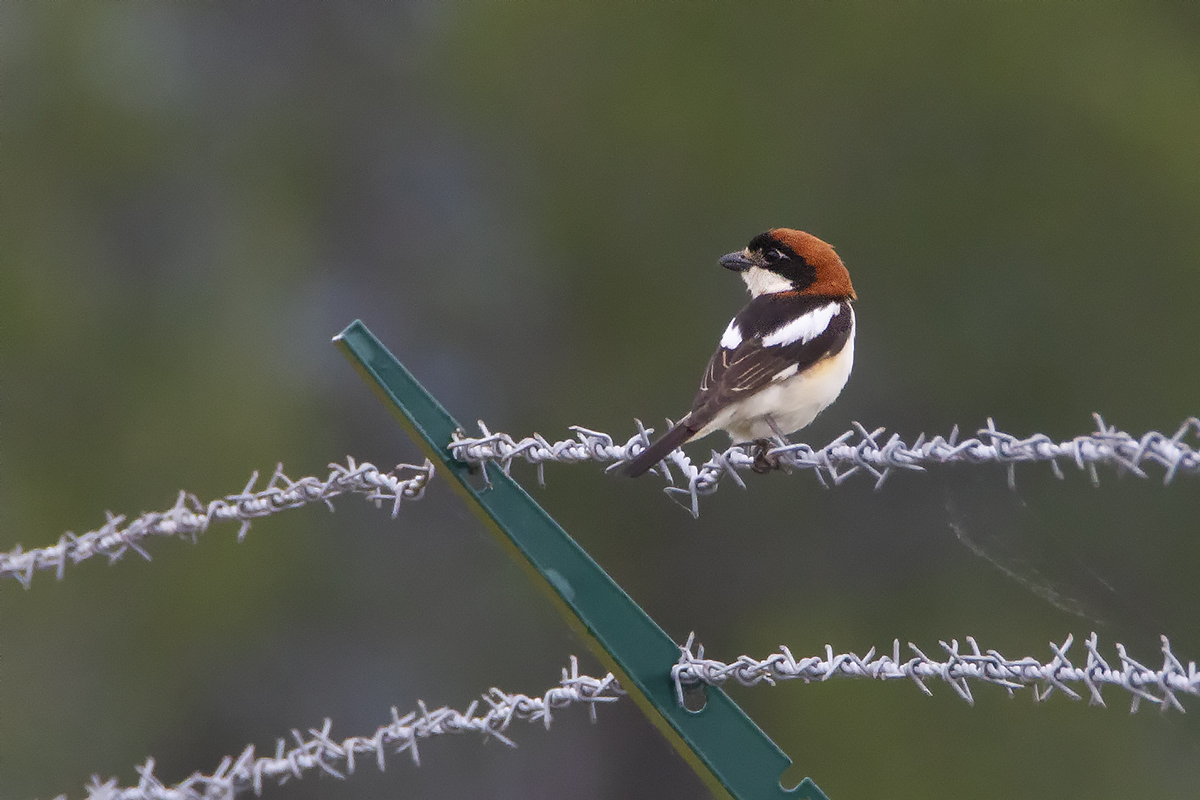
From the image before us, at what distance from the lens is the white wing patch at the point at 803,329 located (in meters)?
3.87

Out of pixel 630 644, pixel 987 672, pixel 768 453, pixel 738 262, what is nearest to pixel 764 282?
pixel 738 262

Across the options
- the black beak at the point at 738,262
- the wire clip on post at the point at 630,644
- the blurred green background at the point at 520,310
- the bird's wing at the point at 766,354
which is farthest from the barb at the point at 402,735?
the blurred green background at the point at 520,310

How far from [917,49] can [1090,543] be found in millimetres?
5159

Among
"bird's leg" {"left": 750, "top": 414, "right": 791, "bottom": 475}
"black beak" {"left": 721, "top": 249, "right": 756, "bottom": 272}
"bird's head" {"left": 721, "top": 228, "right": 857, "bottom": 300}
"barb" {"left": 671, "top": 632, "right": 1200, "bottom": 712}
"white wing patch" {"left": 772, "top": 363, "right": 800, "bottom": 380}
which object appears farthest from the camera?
"black beak" {"left": 721, "top": 249, "right": 756, "bottom": 272}

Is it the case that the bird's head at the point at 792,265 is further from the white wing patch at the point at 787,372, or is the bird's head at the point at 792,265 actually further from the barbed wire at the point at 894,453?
the barbed wire at the point at 894,453

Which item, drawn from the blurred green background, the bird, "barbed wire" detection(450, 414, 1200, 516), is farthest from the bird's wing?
the blurred green background

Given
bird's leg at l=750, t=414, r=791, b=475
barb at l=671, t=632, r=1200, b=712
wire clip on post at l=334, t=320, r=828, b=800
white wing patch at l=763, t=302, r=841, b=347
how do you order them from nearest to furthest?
barb at l=671, t=632, r=1200, b=712 < wire clip on post at l=334, t=320, r=828, b=800 < bird's leg at l=750, t=414, r=791, b=475 < white wing patch at l=763, t=302, r=841, b=347

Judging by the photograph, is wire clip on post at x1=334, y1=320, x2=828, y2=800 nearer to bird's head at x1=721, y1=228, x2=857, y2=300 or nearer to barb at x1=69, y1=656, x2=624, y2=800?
barb at x1=69, y1=656, x2=624, y2=800

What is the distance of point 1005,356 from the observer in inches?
387

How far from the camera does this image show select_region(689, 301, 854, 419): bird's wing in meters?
3.62

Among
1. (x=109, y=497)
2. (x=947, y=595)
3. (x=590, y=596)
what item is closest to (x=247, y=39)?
(x=109, y=497)

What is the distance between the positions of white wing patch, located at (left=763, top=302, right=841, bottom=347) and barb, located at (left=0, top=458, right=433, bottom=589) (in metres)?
1.39

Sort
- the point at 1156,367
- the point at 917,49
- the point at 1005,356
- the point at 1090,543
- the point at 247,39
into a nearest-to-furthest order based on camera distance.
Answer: the point at 1090,543, the point at 1156,367, the point at 1005,356, the point at 917,49, the point at 247,39

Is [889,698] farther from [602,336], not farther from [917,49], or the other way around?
[917,49]
